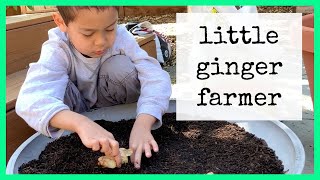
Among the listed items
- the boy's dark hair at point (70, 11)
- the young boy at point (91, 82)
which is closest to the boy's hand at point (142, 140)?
the young boy at point (91, 82)

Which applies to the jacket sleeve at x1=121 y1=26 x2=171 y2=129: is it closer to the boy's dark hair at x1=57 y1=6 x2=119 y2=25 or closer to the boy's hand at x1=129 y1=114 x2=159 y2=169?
the boy's hand at x1=129 y1=114 x2=159 y2=169

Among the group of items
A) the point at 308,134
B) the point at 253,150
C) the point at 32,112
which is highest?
the point at 32,112

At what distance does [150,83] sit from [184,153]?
28 cm

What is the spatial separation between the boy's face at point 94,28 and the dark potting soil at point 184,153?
299 millimetres

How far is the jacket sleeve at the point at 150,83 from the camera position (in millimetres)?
1263

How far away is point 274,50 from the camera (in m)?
2.38

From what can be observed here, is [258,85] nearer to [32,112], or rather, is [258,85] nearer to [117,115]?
[117,115]

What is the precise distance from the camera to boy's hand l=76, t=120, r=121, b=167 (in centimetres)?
98

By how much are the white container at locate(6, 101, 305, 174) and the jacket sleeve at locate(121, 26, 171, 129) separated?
5.9 inches

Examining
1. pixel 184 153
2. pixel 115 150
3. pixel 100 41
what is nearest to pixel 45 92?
pixel 100 41

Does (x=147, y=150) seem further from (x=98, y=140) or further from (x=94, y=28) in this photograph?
(x=94, y=28)

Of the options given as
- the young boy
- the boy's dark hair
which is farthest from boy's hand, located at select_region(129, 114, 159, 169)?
the boy's dark hair

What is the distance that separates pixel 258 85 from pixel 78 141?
3.22 ft

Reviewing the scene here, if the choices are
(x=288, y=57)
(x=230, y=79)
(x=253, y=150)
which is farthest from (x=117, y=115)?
(x=288, y=57)
